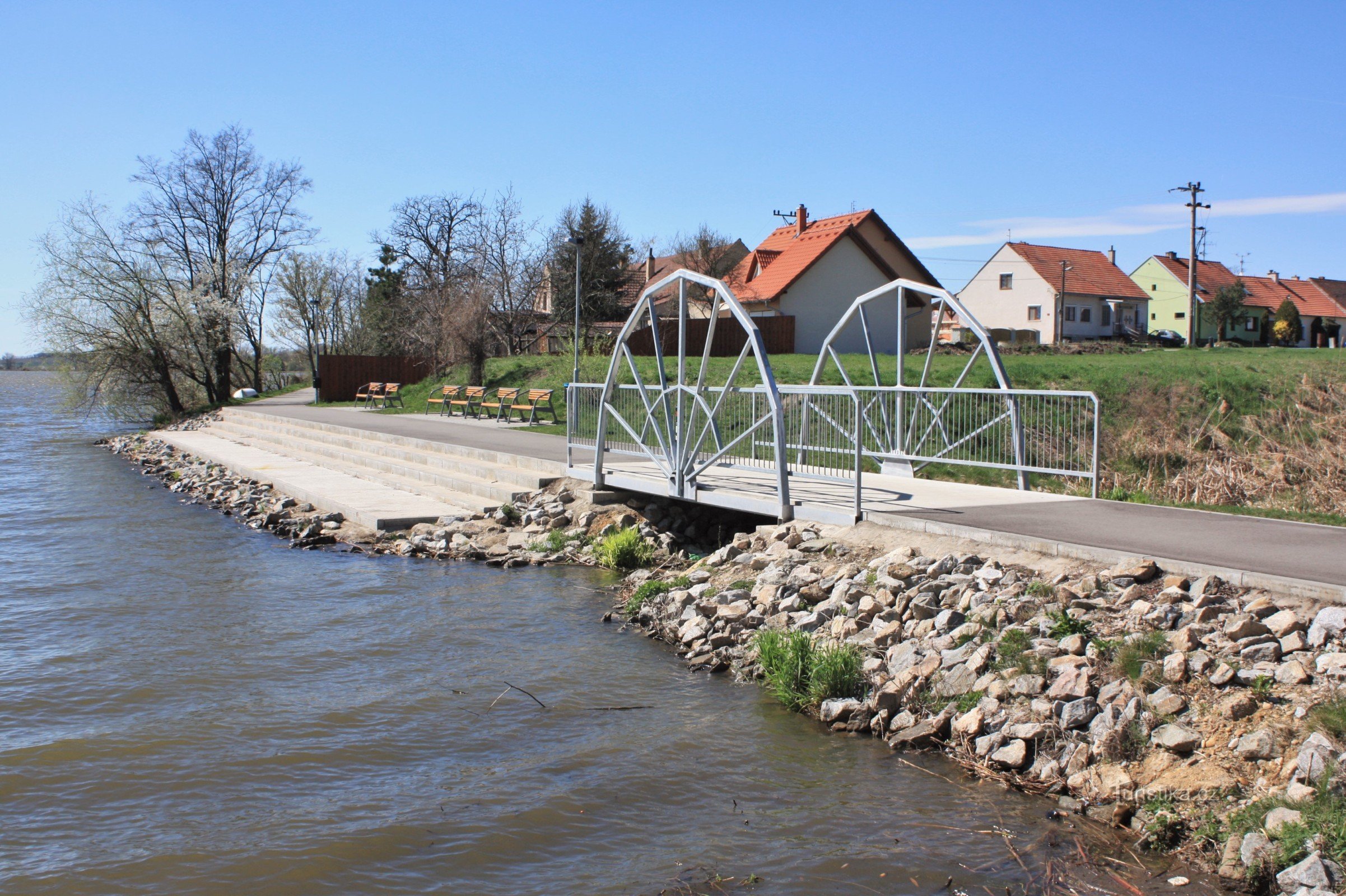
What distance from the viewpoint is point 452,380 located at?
39.2 metres

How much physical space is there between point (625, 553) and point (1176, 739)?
798cm

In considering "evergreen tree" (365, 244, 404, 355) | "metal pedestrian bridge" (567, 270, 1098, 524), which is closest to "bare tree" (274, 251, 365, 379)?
"evergreen tree" (365, 244, 404, 355)

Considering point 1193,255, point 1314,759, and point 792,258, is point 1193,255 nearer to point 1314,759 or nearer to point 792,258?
point 792,258

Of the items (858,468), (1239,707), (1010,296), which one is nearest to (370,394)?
(858,468)

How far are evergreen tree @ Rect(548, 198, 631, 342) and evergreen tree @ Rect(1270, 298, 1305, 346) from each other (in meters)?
48.7

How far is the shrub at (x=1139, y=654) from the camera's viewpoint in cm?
649

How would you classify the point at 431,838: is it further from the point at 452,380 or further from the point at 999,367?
the point at 452,380

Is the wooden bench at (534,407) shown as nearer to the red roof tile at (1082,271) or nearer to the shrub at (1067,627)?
the shrub at (1067,627)

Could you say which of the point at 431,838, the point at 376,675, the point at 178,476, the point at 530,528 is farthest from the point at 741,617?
the point at 178,476

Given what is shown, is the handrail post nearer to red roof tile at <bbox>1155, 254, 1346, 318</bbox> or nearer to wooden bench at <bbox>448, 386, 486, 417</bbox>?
wooden bench at <bbox>448, 386, 486, 417</bbox>

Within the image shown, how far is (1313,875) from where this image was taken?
15.7ft

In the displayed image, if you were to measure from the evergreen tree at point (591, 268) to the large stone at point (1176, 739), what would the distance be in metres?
39.7

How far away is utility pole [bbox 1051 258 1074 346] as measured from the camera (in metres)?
62.0

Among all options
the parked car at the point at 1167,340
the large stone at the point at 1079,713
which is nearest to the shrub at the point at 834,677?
the large stone at the point at 1079,713
